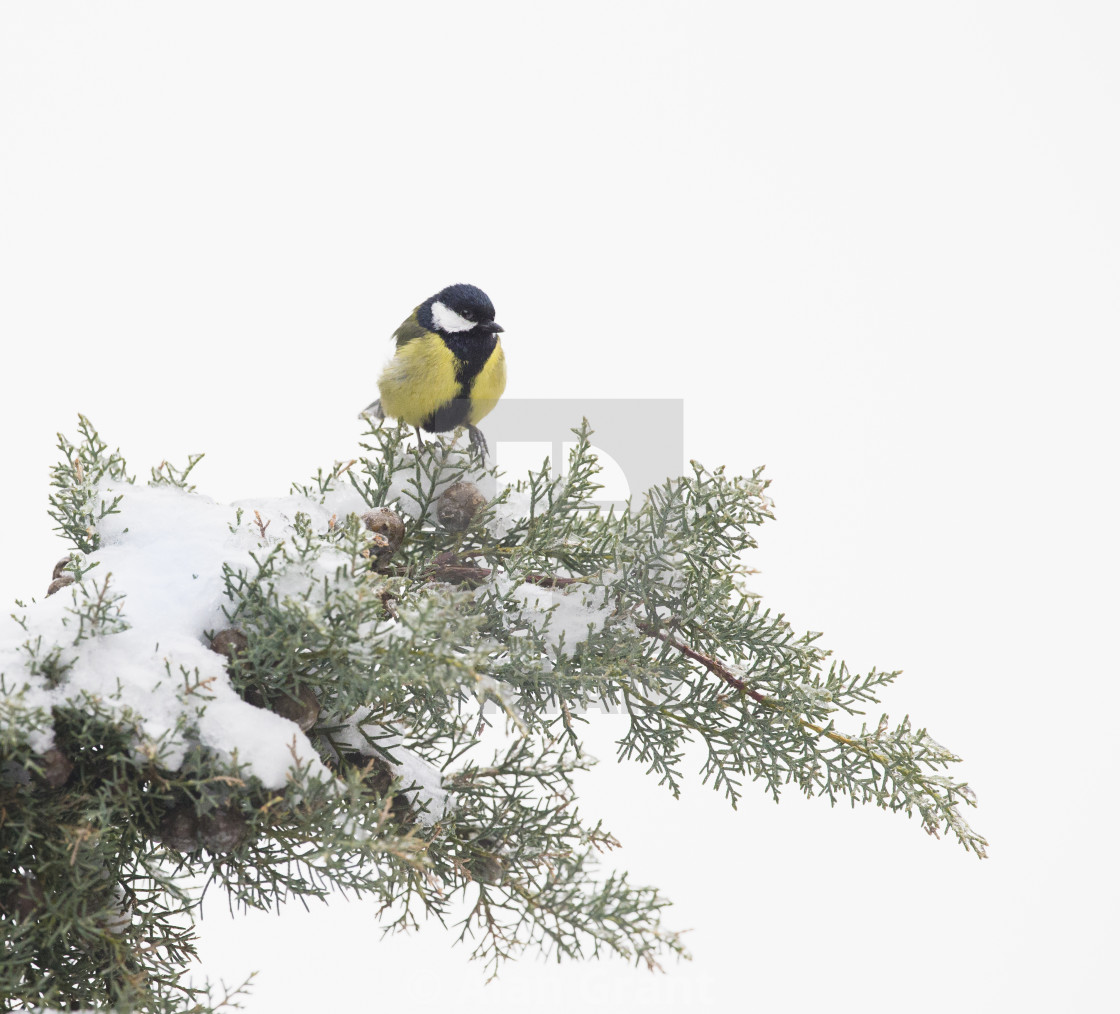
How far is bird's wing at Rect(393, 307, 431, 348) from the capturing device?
83.2 inches

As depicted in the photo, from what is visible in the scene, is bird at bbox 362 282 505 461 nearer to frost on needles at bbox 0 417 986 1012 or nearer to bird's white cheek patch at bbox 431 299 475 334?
bird's white cheek patch at bbox 431 299 475 334

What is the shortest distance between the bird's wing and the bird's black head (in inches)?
0.8

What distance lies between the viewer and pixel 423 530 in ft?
4.63

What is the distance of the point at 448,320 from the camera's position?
2.07 metres

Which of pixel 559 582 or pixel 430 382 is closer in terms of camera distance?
pixel 559 582

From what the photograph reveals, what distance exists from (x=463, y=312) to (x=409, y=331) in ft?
0.57

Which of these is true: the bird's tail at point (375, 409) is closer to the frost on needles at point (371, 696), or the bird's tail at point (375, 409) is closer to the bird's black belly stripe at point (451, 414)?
the bird's black belly stripe at point (451, 414)

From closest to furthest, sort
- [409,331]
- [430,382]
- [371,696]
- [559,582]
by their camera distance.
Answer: [371,696]
[559,582]
[430,382]
[409,331]

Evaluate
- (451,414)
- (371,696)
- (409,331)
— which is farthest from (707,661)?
(409,331)

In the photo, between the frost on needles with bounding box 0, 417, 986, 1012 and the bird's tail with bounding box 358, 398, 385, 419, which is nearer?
the frost on needles with bounding box 0, 417, 986, 1012

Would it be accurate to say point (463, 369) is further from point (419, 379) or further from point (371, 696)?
point (371, 696)

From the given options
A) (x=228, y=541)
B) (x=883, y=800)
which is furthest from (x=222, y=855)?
(x=883, y=800)

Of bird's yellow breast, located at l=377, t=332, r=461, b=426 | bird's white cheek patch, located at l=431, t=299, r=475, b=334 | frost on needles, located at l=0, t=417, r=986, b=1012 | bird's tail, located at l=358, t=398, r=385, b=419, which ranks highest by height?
bird's white cheek patch, located at l=431, t=299, r=475, b=334

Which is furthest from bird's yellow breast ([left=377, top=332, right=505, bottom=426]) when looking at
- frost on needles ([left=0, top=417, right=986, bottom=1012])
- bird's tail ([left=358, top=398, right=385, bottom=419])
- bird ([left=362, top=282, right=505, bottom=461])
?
frost on needles ([left=0, top=417, right=986, bottom=1012])
